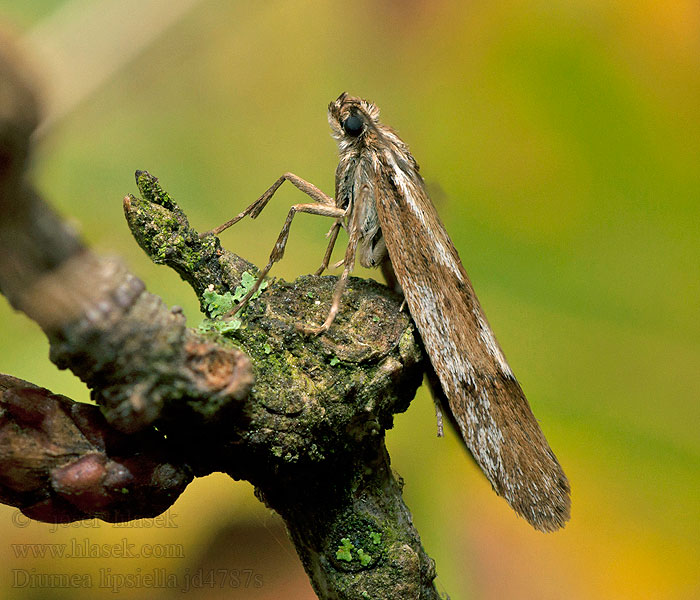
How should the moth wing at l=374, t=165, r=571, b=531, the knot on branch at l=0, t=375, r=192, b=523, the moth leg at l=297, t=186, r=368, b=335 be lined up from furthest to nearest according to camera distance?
the moth wing at l=374, t=165, r=571, b=531 → the moth leg at l=297, t=186, r=368, b=335 → the knot on branch at l=0, t=375, r=192, b=523

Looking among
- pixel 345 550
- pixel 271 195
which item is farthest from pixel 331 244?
pixel 345 550

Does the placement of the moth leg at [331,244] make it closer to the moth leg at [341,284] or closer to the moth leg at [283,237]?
the moth leg at [283,237]

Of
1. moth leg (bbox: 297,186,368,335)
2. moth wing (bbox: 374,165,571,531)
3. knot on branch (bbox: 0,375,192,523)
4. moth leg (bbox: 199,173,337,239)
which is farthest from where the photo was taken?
moth leg (bbox: 199,173,337,239)

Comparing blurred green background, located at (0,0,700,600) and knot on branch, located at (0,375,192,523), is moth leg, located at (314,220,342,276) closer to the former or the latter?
blurred green background, located at (0,0,700,600)

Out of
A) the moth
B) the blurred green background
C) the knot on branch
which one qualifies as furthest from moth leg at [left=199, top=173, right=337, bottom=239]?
the knot on branch

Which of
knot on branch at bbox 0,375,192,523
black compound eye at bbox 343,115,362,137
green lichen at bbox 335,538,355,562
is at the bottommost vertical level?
knot on branch at bbox 0,375,192,523

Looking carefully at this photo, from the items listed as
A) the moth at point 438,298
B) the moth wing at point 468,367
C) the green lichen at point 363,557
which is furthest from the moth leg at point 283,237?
the green lichen at point 363,557

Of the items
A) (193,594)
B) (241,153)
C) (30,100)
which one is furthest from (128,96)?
(193,594)
